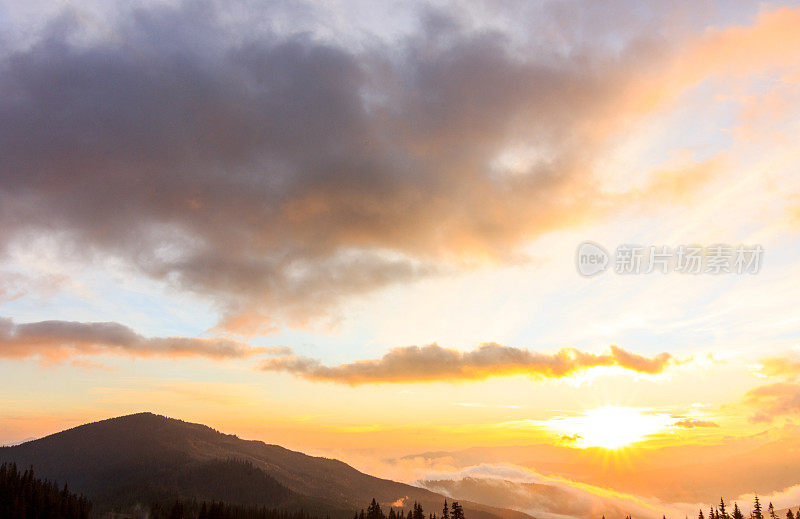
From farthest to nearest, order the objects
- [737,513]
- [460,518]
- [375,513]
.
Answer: [375,513]
[737,513]
[460,518]

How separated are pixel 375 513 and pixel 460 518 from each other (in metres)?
69.8

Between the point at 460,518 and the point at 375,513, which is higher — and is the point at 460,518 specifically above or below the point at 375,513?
above

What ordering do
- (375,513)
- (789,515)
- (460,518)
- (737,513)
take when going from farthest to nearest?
1. (789,515)
2. (375,513)
3. (737,513)
4. (460,518)

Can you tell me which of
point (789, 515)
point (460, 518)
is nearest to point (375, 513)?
point (460, 518)

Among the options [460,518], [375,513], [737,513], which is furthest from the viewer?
[375,513]

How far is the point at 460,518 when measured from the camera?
113375 mm

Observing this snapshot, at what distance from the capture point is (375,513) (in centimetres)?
17275

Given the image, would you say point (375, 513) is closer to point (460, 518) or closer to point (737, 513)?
point (460, 518)

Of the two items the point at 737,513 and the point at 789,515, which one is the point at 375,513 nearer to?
the point at 737,513

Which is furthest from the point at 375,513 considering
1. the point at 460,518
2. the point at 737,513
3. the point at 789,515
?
the point at 789,515

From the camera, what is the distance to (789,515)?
614 feet

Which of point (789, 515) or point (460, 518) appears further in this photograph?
point (789, 515)

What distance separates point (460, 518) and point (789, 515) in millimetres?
155984

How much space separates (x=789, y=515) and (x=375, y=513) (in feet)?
510
